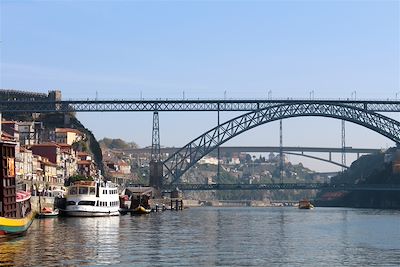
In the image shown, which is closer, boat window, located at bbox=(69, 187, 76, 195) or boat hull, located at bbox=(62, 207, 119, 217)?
boat hull, located at bbox=(62, 207, 119, 217)

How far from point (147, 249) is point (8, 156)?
9513 mm

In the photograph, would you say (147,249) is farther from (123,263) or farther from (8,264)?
(8,264)

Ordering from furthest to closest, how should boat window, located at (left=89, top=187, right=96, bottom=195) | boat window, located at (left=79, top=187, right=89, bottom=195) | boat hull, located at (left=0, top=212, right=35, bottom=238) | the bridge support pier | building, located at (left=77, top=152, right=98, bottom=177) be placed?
1. the bridge support pier
2. building, located at (left=77, top=152, right=98, bottom=177)
3. boat window, located at (left=89, top=187, right=96, bottom=195)
4. boat window, located at (left=79, top=187, right=89, bottom=195)
5. boat hull, located at (left=0, top=212, right=35, bottom=238)

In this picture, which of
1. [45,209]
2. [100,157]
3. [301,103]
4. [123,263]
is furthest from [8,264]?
[100,157]

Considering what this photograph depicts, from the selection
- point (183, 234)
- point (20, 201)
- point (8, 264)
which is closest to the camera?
point (8, 264)

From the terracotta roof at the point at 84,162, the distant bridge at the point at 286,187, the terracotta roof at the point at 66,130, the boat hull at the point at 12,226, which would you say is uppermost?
the terracotta roof at the point at 66,130

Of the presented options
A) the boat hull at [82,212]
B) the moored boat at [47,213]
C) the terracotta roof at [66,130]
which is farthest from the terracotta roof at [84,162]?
the boat hull at [82,212]

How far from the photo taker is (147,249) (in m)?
45.0

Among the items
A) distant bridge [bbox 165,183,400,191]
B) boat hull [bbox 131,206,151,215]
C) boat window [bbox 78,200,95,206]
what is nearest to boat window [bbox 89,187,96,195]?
boat window [bbox 78,200,95,206]

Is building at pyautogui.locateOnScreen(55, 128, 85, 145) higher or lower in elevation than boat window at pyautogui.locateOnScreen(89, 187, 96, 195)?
higher

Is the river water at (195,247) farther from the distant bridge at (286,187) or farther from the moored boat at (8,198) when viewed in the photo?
the distant bridge at (286,187)

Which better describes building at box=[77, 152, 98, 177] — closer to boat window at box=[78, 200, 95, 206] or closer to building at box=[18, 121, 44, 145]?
building at box=[18, 121, 44, 145]

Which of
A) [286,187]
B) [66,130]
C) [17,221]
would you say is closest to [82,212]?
[17,221]

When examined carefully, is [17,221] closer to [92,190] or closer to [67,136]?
[92,190]
